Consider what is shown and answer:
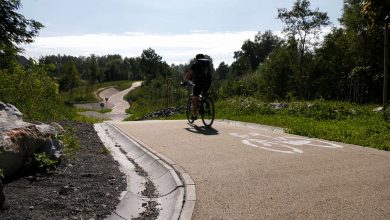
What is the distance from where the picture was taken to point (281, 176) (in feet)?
19.5

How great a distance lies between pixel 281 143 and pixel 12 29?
18.9 m

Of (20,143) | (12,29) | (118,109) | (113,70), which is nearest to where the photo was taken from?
(20,143)

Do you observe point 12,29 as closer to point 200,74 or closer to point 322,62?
point 200,74

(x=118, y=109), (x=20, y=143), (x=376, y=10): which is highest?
(x=376, y=10)

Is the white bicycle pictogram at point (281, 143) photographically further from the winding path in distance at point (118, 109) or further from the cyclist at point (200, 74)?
the winding path in distance at point (118, 109)

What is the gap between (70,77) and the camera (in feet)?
261

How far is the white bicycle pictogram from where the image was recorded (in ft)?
26.8

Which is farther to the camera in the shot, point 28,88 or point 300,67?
point 300,67

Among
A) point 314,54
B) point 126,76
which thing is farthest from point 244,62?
point 126,76

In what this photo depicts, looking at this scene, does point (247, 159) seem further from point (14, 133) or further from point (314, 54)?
point (314, 54)

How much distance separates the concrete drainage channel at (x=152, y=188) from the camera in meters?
4.75

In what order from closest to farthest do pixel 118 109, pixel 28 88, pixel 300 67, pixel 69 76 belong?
1. pixel 28 88
2. pixel 300 67
3. pixel 118 109
4. pixel 69 76

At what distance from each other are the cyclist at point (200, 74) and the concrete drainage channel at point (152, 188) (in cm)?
350

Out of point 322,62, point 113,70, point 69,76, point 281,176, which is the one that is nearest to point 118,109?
point 69,76
